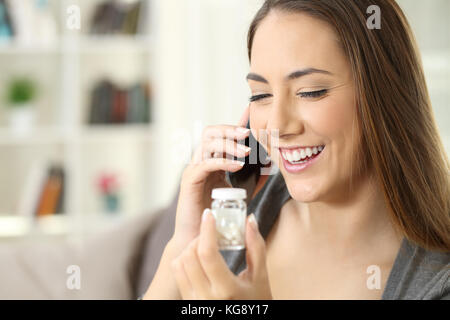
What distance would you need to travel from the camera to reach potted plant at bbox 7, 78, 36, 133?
2350mm

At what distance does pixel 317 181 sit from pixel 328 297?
0.13 m

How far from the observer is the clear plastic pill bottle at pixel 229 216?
17.9 inches

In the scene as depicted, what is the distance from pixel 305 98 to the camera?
18.9 inches

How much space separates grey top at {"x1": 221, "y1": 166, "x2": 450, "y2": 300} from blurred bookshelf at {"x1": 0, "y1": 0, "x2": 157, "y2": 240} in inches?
65.1

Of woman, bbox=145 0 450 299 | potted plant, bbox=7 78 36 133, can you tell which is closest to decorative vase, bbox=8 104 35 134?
potted plant, bbox=7 78 36 133

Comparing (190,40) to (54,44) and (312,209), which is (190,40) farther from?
(312,209)

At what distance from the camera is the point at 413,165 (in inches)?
20.9

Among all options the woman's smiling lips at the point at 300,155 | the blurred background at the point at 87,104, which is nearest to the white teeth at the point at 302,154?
the woman's smiling lips at the point at 300,155

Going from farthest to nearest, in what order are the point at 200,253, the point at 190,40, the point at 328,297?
the point at 190,40 → the point at 328,297 → the point at 200,253

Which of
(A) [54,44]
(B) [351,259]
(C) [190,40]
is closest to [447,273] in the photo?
(B) [351,259]

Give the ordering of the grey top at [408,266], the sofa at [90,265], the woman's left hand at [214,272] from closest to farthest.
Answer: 1. the woman's left hand at [214,272]
2. the grey top at [408,266]
3. the sofa at [90,265]

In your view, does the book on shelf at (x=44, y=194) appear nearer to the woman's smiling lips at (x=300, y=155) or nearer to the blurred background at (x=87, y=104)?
the blurred background at (x=87, y=104)

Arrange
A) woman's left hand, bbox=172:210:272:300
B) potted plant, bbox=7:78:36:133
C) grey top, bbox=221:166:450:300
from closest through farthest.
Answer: woman's left hand, bbox=172:210:272:300, grey top, bbox=221:166:450:300, potted plant, bbox=7:78:36:133

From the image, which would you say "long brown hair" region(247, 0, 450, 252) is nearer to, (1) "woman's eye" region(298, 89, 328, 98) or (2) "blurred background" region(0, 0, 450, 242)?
(1) "woman's eye" region(298, 89, 328, 98)
